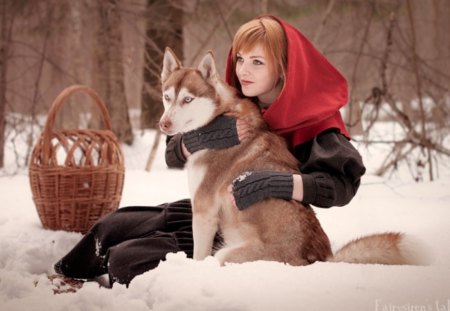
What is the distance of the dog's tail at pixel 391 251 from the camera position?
2084 mm

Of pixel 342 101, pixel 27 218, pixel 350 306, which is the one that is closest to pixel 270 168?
pixel 342 101

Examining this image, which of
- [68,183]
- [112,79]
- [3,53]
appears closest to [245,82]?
[68,183]

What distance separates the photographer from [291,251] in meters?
2.07

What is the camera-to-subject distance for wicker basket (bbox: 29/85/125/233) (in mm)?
3346

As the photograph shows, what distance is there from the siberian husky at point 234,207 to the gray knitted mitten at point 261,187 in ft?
0.14

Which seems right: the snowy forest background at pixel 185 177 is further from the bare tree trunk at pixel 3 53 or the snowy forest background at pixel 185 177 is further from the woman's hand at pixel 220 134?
the woman's hand at pixel 220 134

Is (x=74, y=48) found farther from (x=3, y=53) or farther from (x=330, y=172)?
(x=330, y=172)

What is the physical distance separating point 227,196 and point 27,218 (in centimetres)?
210

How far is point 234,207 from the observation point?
2227 millimetres

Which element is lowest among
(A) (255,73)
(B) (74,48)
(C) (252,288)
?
(C) (252,288)

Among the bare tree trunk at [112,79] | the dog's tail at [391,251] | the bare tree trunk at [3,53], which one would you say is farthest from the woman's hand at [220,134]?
the bare tree trunk at [112,79]

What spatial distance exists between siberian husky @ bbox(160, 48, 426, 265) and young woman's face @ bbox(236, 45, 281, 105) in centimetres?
10

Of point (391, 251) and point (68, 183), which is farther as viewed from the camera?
point (68, 183)

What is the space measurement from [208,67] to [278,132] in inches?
19.8
